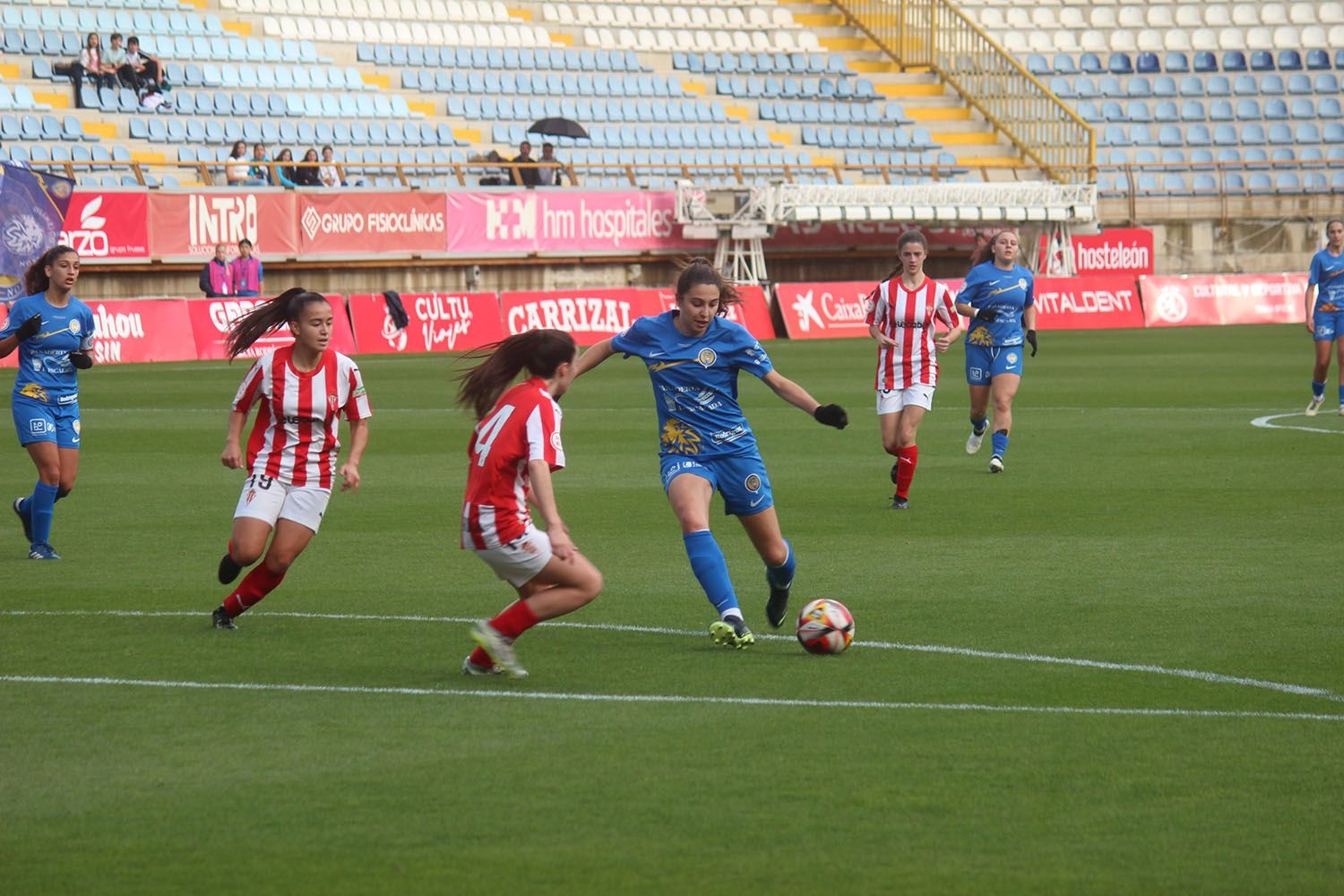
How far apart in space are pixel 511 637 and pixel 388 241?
86.2ft

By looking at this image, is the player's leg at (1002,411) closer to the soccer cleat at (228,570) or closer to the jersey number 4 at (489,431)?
the soccer cleat at (228,570)

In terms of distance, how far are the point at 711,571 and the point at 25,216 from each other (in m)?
17.4

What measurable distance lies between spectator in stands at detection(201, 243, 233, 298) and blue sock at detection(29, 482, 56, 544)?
58.8ft

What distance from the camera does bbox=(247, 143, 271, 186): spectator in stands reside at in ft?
105

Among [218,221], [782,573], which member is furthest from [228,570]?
[218,221]

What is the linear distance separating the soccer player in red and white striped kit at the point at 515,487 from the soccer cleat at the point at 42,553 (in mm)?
4479

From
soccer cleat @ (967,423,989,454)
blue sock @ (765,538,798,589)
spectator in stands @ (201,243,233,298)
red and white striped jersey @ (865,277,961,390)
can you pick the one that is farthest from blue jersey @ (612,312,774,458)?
spectator in stands @ (201,243,233,298)

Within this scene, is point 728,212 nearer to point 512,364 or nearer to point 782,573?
point 782,573

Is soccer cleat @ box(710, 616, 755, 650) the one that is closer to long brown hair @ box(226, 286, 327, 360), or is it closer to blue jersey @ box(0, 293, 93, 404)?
long brown hair @ box(226, 286, 327, 360)

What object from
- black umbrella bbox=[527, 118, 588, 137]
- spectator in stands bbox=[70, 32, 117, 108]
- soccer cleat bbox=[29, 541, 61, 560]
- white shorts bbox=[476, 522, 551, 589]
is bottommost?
soccer cleat bbox=[29, 541, 61, 560]

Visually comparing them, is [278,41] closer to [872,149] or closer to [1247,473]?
[872,149]

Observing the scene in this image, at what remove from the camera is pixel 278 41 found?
37531 millimetres

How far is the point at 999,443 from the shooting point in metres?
15.4

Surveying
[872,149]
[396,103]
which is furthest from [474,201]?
[872,149]
